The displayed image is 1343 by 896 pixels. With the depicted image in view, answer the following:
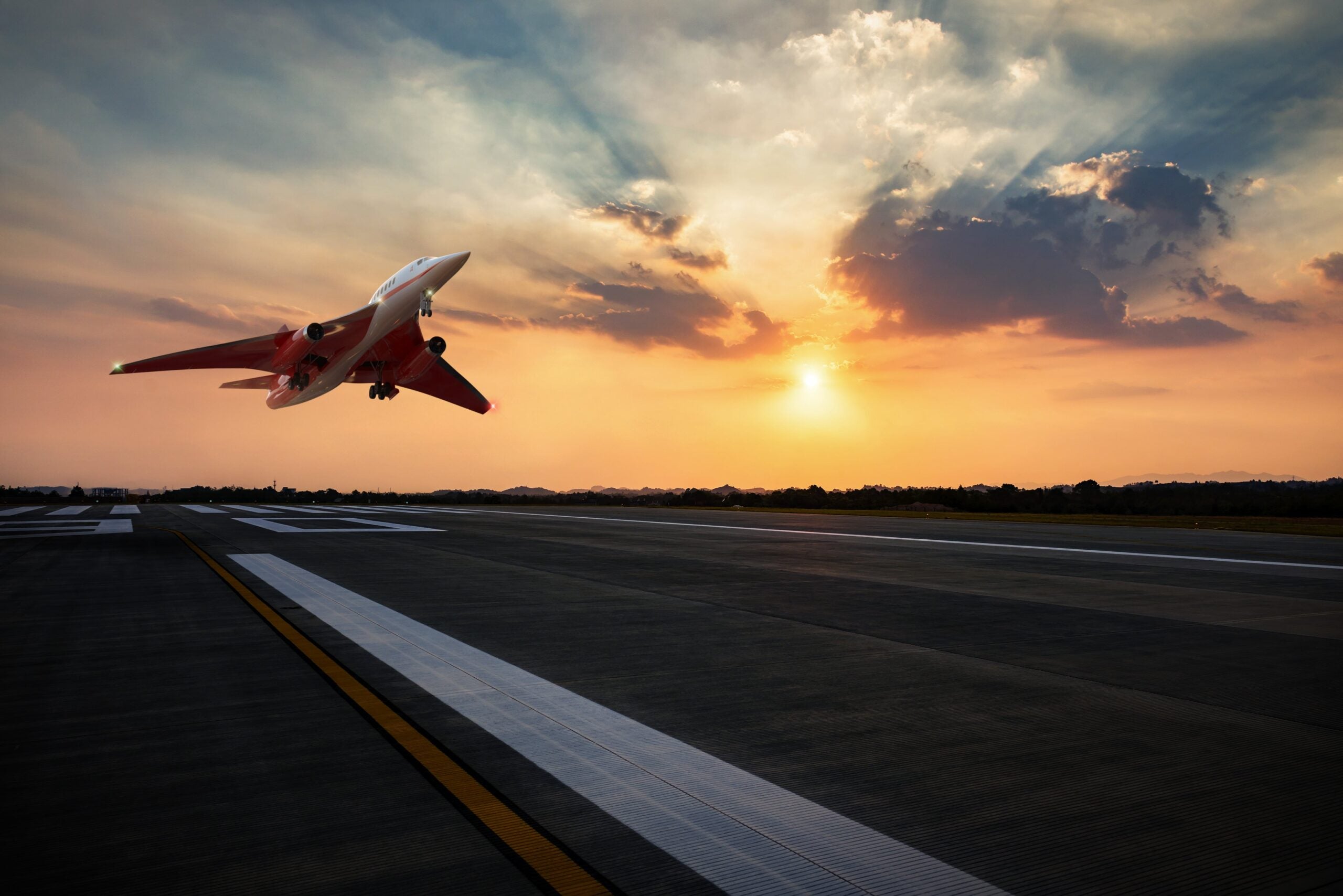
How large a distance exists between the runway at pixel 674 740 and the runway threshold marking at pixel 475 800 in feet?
0.06

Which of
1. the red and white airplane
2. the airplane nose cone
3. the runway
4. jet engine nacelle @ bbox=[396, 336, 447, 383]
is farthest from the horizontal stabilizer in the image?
the runway

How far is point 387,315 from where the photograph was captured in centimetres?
3359

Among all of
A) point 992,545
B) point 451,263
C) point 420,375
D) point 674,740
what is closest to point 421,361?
point 420,375

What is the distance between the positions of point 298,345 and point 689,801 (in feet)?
116

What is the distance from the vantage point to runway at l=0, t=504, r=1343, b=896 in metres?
3.32

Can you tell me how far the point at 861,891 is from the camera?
308 cm

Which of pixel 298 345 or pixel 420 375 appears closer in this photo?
pixel 298 345

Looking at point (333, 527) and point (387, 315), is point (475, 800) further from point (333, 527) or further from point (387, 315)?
point (387, 315)

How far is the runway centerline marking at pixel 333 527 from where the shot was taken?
26.0 metres

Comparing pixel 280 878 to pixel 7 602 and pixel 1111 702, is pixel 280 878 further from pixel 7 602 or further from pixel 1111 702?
pixel 7 602

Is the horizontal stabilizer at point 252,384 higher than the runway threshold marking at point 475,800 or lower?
higher

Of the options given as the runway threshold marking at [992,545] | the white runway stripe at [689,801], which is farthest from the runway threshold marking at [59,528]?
the white runway stripe at [689,801]

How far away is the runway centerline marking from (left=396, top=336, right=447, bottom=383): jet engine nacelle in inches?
319

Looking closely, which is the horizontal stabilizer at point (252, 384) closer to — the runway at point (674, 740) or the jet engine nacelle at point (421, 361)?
the jet engine nacelle at point (421, 361)
